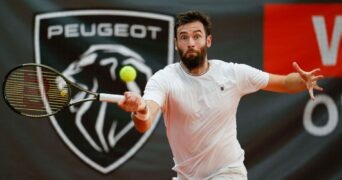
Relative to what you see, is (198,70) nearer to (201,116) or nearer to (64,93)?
(201,116)

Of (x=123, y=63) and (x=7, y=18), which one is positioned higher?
(x=7, y=18)

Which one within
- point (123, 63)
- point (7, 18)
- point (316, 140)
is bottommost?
point (316, 140)

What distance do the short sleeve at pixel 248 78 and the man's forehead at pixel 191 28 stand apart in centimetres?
33

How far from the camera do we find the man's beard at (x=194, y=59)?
152 inches

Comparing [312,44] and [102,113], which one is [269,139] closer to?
[312,44]

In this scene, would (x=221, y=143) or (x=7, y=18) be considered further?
(x=7, y=18)

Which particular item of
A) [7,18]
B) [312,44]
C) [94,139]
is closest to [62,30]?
[7,18]

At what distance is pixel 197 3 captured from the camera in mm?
5281

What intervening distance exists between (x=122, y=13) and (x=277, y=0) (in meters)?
1.23

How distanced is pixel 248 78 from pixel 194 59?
374mm

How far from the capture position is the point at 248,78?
157 inches

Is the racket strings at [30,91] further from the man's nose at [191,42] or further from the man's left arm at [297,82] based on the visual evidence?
the man's left arm at [297,82]

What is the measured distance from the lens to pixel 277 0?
209 inches

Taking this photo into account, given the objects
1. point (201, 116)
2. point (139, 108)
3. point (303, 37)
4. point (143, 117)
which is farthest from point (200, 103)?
point (303, 37)
